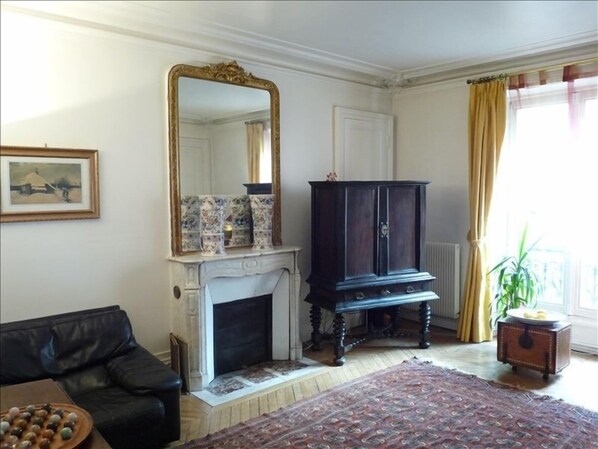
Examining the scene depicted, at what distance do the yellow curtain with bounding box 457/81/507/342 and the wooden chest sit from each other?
0.67 metres

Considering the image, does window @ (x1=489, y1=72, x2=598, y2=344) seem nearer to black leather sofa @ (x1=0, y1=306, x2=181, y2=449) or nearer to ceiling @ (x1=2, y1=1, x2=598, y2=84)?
ceiling @ (x1=2, y1=1, x2=598, y2=84)

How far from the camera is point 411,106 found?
4855mm

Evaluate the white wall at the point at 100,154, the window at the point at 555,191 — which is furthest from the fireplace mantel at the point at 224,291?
the window at the point at 555,191

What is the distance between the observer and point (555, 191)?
13.2ft

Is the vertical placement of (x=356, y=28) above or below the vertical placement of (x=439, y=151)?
above

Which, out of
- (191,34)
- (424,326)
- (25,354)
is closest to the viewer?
(25,354)

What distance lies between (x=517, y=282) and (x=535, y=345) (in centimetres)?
69

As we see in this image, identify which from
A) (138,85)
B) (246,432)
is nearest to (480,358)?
(246,432)

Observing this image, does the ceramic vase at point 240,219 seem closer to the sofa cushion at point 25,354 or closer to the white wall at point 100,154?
the white wall at point 100,154

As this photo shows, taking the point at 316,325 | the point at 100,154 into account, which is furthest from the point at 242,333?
the point at 100,154

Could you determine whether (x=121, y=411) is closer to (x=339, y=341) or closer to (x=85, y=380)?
(x=85, y=380)

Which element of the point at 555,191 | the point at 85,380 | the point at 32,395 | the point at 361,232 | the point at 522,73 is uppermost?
the point at 522,73

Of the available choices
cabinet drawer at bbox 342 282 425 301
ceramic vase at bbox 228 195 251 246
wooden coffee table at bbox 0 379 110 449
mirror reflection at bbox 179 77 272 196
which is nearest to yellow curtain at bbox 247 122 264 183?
mirror reflection at bbox 179 77 272 196

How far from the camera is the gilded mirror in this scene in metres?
3.39
